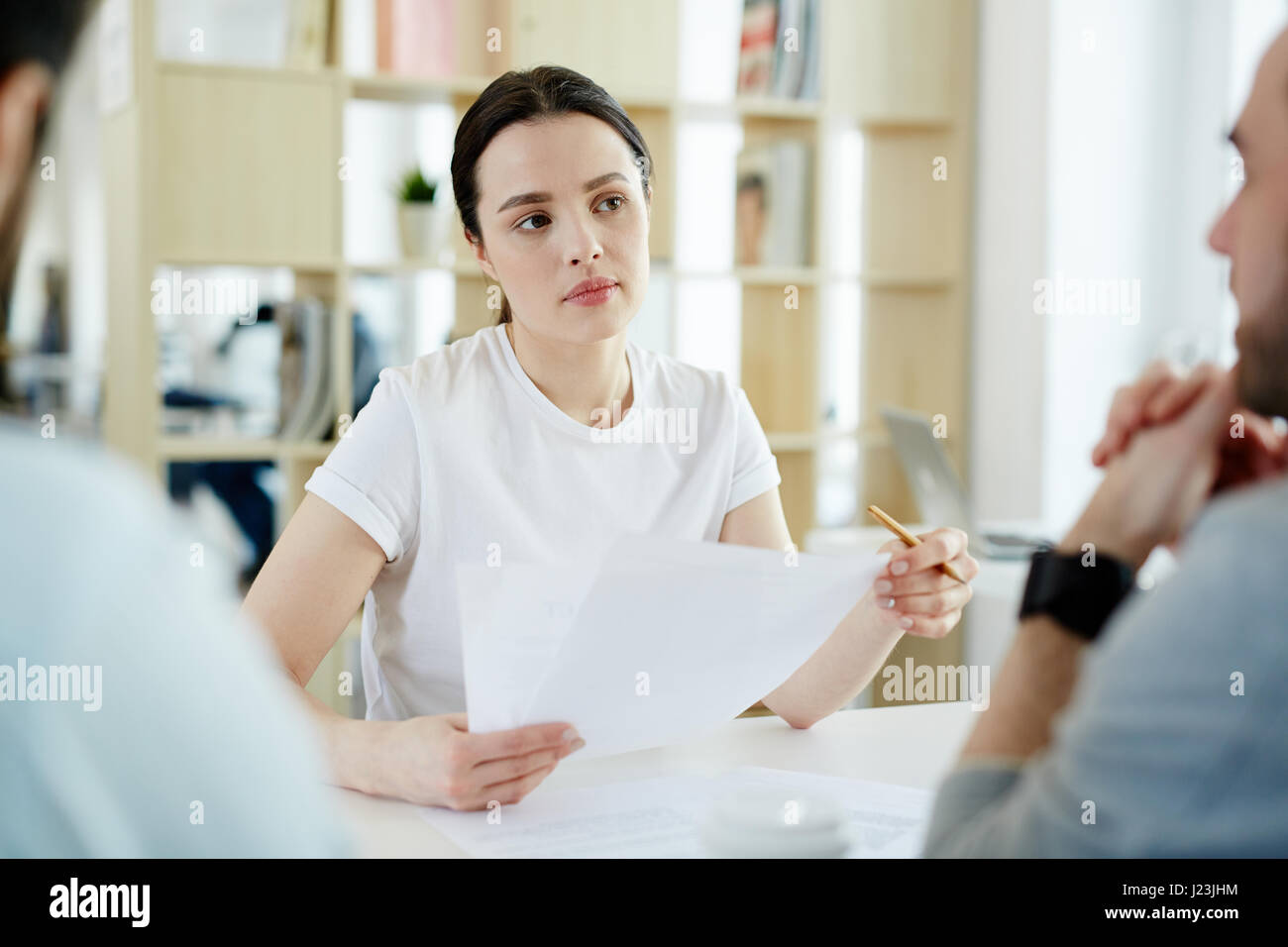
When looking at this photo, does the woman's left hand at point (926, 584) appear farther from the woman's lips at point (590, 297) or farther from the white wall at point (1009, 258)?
the white wall at point (1009, 258)

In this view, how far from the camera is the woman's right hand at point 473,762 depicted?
846mm

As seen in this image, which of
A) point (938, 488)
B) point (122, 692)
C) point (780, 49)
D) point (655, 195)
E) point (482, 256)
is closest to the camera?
point (122, 692)

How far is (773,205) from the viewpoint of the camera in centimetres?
304

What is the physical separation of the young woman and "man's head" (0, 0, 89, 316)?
2.24 ft

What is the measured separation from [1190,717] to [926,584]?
1.73ft

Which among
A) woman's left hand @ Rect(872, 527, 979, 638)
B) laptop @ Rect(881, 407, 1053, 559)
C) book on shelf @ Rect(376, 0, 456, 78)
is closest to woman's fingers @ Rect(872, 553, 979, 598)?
woman's left hand @ Rect(872, 527, 979, 638)

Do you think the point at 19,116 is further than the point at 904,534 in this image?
No

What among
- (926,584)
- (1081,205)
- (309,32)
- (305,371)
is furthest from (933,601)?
(309,32)

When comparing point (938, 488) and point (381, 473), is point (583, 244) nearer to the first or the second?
point (381, 473)

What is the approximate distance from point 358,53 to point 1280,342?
258cm

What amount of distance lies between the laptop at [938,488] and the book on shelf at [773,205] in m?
0.53

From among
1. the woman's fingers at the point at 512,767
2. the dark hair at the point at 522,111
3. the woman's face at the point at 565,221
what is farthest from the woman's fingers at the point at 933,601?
the dark hair at the point at 522,111

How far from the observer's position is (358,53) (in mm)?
2775
